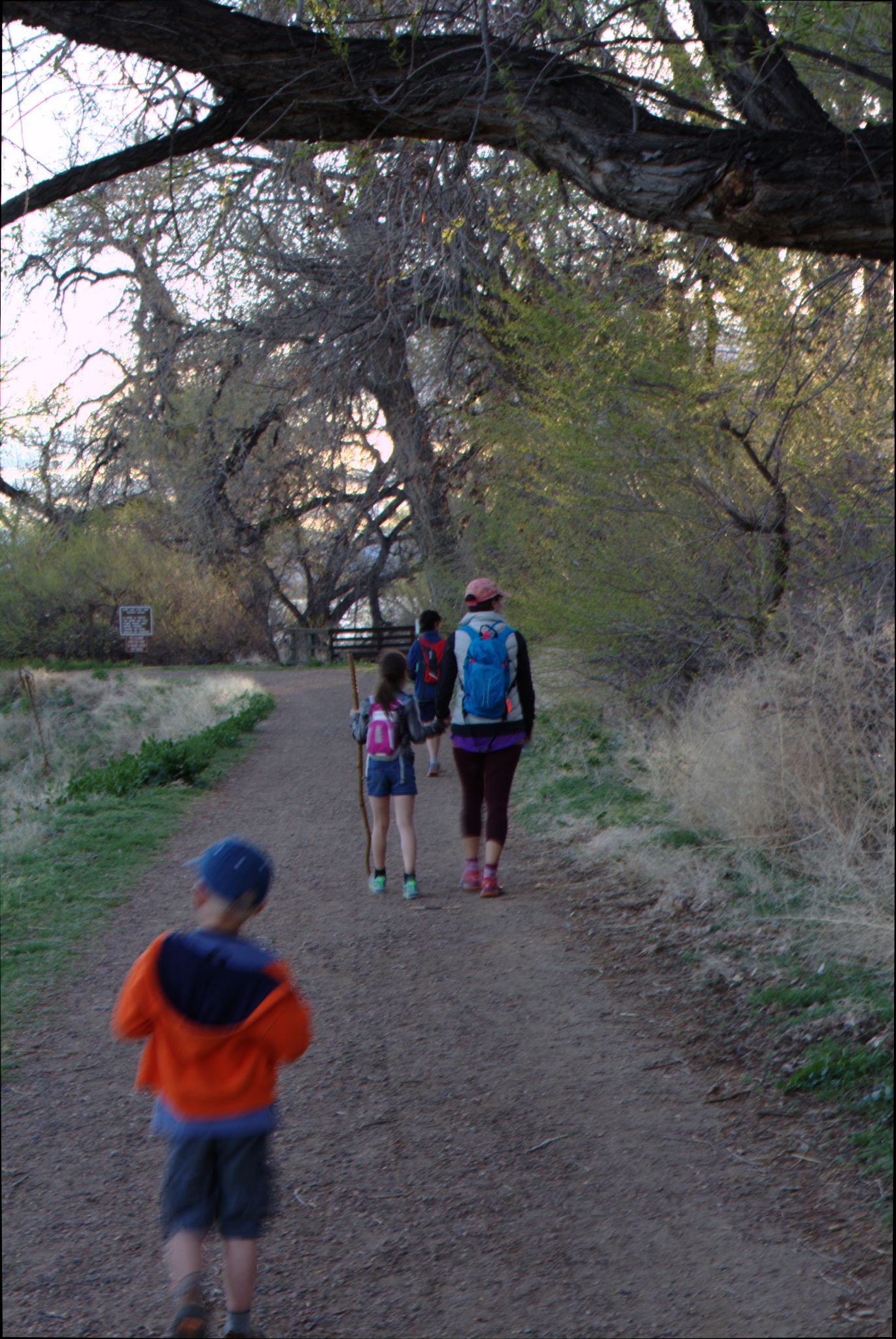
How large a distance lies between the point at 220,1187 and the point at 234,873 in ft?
2.70

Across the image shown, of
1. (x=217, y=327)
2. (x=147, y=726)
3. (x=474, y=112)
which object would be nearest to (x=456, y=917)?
(x=474, y=112)

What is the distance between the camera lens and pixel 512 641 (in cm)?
766

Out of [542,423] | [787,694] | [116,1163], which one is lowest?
[116,1163]

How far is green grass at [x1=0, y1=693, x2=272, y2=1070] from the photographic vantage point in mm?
6551

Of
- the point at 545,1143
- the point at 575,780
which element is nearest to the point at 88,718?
the point at 575,780

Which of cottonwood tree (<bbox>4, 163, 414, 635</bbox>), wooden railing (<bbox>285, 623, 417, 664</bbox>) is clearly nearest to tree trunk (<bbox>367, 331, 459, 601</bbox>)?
cottonwood tree (<bbox>4, 163, 414, 635</bbox>)

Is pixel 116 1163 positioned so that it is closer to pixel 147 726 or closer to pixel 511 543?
pixel 511 543

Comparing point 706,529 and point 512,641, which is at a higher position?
point 706,529

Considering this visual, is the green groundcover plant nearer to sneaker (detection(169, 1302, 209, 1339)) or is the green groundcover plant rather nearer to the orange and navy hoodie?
the orange and navy hoodie

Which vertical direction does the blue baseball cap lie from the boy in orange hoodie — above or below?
above

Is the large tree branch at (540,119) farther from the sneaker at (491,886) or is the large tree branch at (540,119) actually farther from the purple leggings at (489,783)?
the sneaker at (491,886)

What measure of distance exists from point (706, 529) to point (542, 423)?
102 inches

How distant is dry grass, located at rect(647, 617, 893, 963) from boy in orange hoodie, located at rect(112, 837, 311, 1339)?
9.14 ft

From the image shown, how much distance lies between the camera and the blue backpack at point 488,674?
24.7 ft
